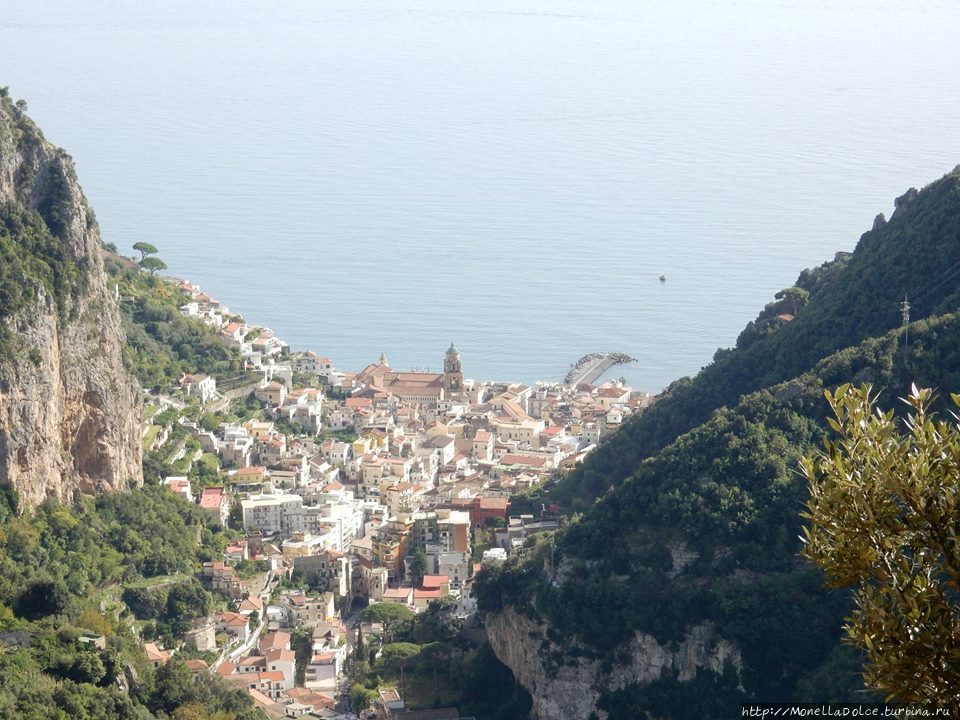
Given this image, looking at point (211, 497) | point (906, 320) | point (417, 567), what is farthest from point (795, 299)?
point (211, 497)

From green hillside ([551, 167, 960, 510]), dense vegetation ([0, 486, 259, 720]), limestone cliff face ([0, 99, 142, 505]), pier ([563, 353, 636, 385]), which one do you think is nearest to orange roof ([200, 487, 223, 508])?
dense vegetation ([0, 486, 259, 720])

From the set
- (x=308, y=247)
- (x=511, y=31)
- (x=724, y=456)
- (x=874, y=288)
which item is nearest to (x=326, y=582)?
(x=724, y=456)

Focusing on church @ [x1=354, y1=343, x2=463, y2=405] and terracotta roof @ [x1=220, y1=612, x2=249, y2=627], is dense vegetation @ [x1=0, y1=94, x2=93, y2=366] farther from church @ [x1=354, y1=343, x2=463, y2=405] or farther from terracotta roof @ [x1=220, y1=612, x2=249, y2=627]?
church @ [x1=354, y1=343, x2=463, y2=405]

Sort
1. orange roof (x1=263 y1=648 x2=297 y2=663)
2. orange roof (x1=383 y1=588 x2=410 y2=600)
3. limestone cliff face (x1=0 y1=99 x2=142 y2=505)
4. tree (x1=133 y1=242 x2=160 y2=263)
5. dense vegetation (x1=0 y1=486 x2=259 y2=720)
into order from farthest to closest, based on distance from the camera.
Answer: tree (x1=133 y1=242 x2=160 y2=263)
orange roof (x1=383 y1=588 x2=410 y2=600)
limestone cliff face (x1=0 y1=99 x2=142 y2=505)
orange roof (x1=263 y1=648 x2=297 y2=663)
dense vegetation (x1=0 y1=486 x2=259 y2=720)

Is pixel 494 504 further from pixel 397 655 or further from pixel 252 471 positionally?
pixel 397 655

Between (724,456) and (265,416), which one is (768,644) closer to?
(724,456)

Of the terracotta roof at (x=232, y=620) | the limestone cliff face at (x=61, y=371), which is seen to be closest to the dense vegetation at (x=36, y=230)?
the limestone cliff face at (x=61, y=371)
